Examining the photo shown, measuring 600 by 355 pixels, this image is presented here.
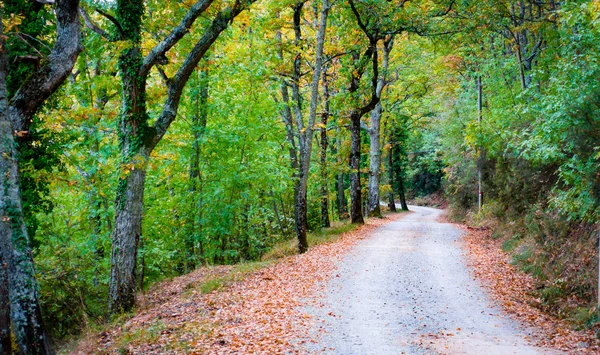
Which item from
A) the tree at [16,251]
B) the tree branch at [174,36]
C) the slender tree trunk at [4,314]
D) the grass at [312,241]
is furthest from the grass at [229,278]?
the slender tree trunk at [4,314]

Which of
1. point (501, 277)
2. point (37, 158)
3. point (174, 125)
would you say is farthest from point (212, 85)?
point (501, 277)

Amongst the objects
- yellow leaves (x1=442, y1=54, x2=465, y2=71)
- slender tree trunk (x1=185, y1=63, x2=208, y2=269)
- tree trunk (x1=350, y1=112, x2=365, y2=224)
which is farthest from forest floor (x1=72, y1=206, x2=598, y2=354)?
yellow leaves (x1=442, y1=54, x2=465, y2=71)

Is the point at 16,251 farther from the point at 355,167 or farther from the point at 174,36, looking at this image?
the point at 355,167

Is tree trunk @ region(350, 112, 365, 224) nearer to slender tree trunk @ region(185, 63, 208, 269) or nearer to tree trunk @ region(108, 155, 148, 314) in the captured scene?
slender tree trunk @ region(185, 63, 208, 269)

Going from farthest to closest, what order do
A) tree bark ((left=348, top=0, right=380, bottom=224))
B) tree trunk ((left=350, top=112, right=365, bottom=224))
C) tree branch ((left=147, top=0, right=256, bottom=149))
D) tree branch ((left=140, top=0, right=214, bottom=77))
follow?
tree trunk ((left=350, top=112, right=365, bottom=224)) < tree bark ((left=348, top=0, right=380, bottom=224)) < tree branch ((left=147, top=0, right=256, bottom=149)) < tree branch ((left=140, top=0, right=214, bottom=77))

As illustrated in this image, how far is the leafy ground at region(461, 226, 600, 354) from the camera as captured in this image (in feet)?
24.2

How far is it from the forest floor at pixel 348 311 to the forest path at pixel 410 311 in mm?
19

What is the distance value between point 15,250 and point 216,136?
8.86 meters

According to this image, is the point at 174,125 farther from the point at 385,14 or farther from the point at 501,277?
the point at 501,277

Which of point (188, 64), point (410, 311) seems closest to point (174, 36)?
point (188, 64)

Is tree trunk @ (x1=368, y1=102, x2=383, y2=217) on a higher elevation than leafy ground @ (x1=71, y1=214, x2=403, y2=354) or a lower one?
higher

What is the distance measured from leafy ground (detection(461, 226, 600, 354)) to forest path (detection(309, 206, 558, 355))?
30 centimetres

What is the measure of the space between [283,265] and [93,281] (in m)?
5.26

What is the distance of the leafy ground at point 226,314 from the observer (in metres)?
7.34
